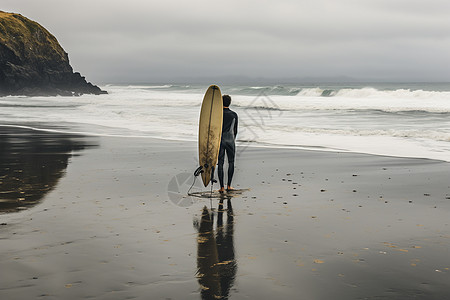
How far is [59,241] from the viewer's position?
6.02 metres

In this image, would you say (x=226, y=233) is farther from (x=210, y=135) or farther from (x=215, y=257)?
(x=210, y=135)

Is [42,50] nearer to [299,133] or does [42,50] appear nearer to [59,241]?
[299,133]

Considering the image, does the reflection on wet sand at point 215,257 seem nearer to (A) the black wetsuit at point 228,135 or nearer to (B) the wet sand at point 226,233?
(B) the wet sand at point 226,233

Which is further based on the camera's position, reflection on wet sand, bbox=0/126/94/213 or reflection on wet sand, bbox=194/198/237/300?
reflection on wet sand, bbox=0/126/94/213

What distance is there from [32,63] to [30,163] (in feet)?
285

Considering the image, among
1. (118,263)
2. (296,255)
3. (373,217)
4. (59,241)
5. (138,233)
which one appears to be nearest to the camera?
(118,263)

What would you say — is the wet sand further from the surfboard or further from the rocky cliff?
the rocky cliff

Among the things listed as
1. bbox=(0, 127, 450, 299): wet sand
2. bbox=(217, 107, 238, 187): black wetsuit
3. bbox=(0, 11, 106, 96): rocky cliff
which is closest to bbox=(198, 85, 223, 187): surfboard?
bbox=(217, 107, 238, 187): black wetsuit

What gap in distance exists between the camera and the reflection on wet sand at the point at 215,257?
4574mm

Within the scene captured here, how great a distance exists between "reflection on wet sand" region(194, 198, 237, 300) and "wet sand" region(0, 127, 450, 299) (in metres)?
0.02

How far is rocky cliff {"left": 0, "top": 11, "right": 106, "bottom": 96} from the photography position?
84.0 m

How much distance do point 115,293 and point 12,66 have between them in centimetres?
8959

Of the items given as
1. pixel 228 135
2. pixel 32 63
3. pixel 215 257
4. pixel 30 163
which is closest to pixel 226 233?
pixel 215 257

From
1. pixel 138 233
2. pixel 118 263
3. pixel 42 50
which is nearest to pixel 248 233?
pixel 138 233
